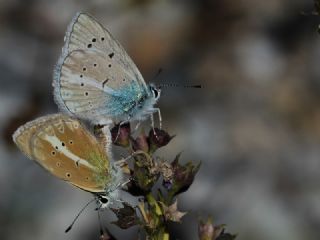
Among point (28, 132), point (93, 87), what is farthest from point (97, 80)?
point (28, 132)

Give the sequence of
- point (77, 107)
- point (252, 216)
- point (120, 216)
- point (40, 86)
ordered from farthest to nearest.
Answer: point (40, 86), point (252, 216), point (77, 107), point (120, 216)

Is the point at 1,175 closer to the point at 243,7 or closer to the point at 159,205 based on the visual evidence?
the point at 243,7

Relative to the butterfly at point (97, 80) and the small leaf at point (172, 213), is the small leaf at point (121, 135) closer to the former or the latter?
the butterfly at point (97, 80)

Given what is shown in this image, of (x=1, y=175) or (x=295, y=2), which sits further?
(x=295, y=2)

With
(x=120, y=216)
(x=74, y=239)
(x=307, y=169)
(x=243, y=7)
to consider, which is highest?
(x=120, y=216)

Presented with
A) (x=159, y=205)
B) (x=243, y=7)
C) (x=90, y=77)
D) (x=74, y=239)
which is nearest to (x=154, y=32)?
(x=243, y=7)

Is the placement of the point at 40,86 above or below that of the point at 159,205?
below

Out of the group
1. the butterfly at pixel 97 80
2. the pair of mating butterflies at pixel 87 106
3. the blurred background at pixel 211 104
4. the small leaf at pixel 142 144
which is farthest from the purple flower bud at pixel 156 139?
the blurred background at pixel 211 104
